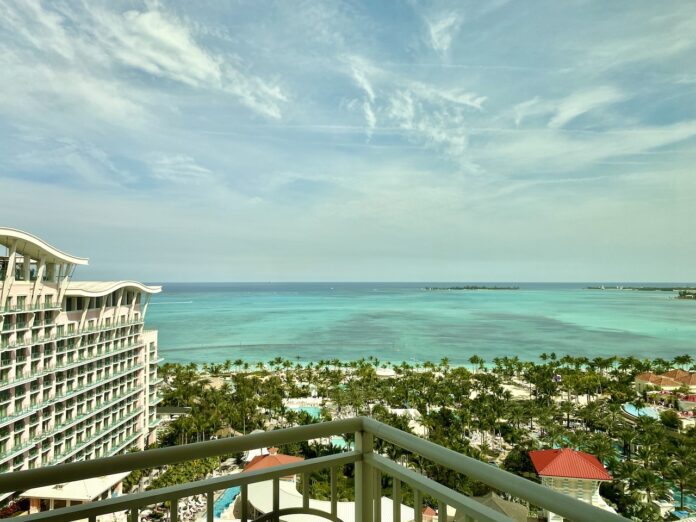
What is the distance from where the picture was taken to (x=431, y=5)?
5.84 meters

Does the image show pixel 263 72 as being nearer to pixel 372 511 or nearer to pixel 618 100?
pixel 372 511

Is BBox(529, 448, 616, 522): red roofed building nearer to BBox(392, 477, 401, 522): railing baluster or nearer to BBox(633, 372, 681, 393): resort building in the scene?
BBox(392, 477, 401, 522): railing baluster

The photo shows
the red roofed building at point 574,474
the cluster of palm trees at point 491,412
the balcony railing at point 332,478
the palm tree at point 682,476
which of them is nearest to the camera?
the balcony railing at point 332,478

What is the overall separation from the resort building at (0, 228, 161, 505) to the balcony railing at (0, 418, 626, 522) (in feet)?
41.0

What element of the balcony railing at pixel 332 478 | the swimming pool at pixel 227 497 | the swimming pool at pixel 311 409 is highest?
the balcony railing at pixel 332 478

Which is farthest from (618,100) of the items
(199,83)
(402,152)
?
(199,83)

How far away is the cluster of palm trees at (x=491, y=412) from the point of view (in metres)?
10.1

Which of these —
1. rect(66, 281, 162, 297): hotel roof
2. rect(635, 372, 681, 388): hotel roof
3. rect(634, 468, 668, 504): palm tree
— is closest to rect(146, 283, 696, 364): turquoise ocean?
rect(635, 372, 681, 388): hotel roof

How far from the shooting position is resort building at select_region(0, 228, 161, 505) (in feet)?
35.5

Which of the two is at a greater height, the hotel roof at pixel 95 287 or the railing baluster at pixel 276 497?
the hotel roof at pixel 95 287

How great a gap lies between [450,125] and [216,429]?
570 inches

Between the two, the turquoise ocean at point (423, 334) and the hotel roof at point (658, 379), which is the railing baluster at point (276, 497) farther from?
the turquoise ocean at point (423, 334)

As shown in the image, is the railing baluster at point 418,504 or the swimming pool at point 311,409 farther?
the swimming pool at point 311,409

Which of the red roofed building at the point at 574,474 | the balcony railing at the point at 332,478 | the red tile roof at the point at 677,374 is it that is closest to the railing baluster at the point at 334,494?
the balcony railing at the point at 332,478
